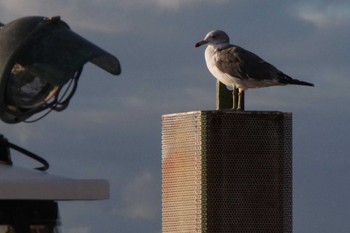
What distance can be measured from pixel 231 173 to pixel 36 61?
893cm

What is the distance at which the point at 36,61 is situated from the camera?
1865 millimetres

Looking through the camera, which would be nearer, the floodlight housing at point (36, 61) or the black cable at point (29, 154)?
the floodlight housing at point (36, 61)

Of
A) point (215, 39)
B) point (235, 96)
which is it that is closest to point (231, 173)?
point (235, 96)

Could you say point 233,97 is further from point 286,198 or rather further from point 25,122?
point 25,122

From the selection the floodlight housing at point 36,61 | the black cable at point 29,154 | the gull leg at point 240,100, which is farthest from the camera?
the gull leg at point 240,100

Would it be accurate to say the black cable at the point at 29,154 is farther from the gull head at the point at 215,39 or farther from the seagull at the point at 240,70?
the gull head at the point at 215,39

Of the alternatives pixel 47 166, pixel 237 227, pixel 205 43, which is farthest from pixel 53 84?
pixel 205 43

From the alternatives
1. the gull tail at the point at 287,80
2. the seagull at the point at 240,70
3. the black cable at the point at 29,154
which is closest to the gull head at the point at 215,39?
the seagull at the point at 240,70

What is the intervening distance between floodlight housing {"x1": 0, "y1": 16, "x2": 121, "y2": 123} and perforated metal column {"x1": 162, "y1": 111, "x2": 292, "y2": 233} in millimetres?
8504

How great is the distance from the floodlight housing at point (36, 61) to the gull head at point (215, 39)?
33.5 feet

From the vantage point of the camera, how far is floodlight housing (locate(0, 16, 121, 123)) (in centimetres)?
187

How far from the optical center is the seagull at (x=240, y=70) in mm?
11273

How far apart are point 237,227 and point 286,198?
2.11ft

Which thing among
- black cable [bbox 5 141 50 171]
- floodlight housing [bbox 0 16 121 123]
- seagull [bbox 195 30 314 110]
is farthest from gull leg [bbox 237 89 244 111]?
floodlight housing [bbox 0 16 121 123]
